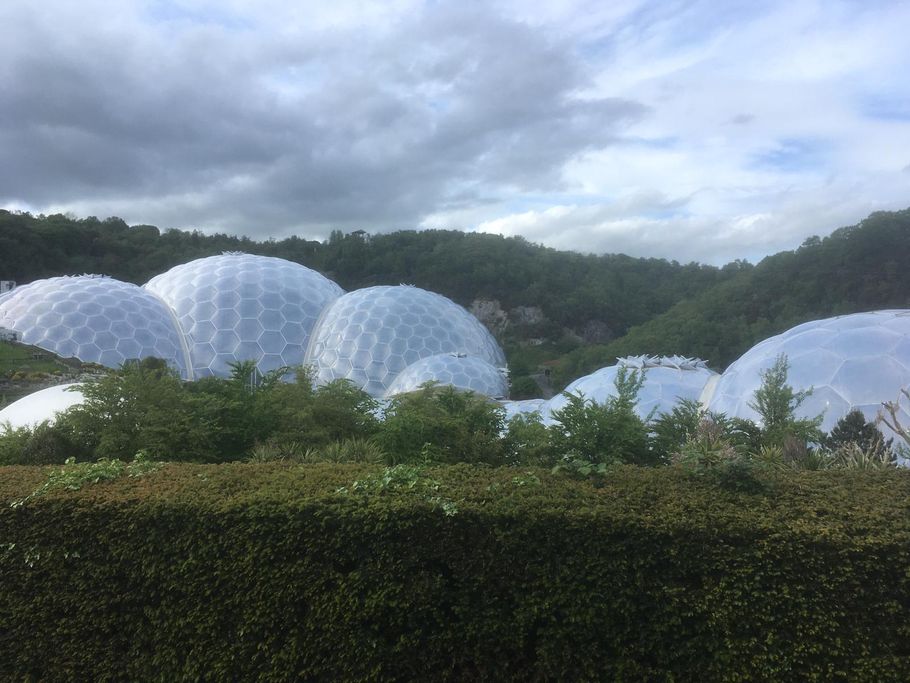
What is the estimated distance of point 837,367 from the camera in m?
11.1

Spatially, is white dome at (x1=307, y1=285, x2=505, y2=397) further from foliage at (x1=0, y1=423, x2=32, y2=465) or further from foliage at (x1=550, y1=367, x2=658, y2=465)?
foliage at (x1=550, y1=367, x2=658, y2=465)

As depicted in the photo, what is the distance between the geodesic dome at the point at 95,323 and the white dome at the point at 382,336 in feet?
14.1

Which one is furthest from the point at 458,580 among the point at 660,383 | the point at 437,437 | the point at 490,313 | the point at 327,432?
the point at 490,313

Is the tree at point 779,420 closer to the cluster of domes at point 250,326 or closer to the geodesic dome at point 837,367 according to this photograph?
the geodesic dome at point 837,367

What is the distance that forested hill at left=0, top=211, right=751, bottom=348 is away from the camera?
129 ft

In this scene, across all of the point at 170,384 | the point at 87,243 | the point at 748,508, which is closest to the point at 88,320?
the point at 170,384

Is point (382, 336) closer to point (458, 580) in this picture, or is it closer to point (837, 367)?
point (837, 367)

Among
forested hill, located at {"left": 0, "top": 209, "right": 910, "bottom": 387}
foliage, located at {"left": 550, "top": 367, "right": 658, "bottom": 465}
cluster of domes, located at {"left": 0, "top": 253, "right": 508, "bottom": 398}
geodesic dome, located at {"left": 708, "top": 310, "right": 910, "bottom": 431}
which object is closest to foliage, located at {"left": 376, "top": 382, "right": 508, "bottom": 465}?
foliage, located at {"left": 550, "top": 367, "right": 658, "bottom": 465}

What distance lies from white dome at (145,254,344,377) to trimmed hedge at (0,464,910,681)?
15.4 m

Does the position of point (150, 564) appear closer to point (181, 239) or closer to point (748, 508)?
point (748, 508)

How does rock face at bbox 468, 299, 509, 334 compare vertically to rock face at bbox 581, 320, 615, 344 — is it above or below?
above

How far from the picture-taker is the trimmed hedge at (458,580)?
2838 mm

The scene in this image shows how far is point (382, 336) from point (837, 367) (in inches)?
490

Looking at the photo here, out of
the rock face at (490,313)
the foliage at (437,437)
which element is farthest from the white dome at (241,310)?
the rock face at (490,313)
